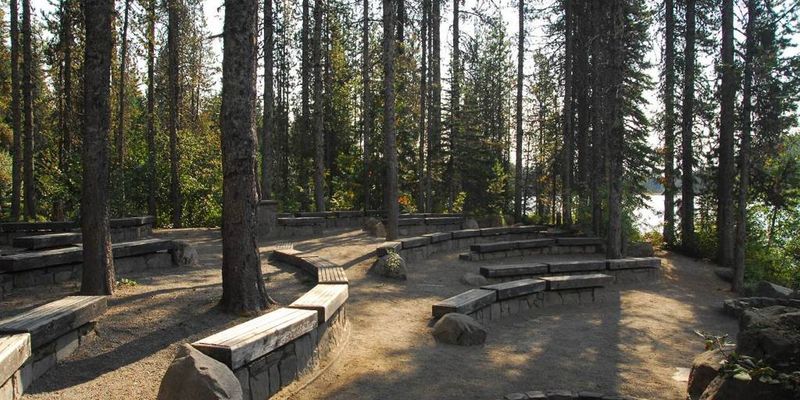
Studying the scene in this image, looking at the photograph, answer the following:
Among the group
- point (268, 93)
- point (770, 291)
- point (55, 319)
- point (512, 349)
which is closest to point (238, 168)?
point (55, 319)

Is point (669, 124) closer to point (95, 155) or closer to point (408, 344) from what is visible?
point (408, 344)

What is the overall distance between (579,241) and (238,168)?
12.6 metres

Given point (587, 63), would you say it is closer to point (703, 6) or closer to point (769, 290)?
point (703, 6)

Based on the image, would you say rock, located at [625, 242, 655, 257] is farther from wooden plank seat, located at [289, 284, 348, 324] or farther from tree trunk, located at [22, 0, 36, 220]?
tree trunk, located at [22, 0, 36, 220]

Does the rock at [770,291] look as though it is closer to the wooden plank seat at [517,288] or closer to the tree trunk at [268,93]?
the wooden plank seat at [517,288]

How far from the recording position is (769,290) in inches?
455

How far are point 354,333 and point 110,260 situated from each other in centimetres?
338

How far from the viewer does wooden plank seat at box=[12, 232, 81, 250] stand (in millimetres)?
9227

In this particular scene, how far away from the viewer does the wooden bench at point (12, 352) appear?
3.59m

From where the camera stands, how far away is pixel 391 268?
34.5 feet

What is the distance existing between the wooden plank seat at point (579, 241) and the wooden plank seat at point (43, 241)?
1257 cm

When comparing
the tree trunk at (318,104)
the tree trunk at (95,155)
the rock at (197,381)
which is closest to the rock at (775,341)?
the rock at (197,381)

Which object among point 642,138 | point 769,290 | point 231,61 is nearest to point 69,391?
point 231,61

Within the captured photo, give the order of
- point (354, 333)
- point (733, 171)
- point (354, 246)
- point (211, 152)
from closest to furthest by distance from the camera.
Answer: point (354, 333)
point (354, 246)
point (733, 171)
point (211, 152)
